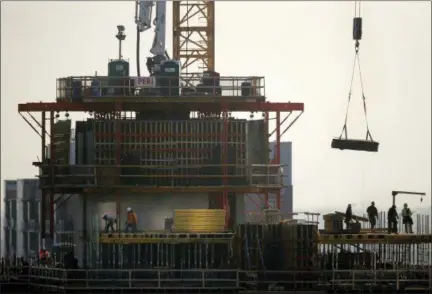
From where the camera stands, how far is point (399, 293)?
8950 cm

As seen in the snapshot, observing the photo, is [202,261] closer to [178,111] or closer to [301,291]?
[301,291]

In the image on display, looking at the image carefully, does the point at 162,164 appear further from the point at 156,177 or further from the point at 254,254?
the point at 254,254

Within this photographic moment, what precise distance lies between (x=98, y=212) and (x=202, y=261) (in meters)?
12.4

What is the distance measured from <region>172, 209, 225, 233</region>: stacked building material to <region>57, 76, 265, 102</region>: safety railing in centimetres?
1070

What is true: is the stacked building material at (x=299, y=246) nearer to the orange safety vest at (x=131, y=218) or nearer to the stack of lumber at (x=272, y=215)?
the stack of lumber at (x=272, y=215)

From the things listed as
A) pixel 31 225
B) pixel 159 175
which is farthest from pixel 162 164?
pixel 31 225

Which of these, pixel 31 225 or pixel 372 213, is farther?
pixel 31 225

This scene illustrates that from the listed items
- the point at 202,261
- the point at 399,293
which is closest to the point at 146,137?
the point at 202,261

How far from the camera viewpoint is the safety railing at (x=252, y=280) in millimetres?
89438

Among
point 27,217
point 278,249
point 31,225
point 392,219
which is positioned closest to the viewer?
point 278,249

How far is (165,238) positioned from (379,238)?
11.1 m

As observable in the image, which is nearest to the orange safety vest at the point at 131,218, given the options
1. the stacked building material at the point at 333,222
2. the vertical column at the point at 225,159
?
the vertical column at the point at 225,159

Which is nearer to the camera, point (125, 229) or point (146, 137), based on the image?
point (125, 229)

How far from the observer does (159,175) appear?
103812 mm
